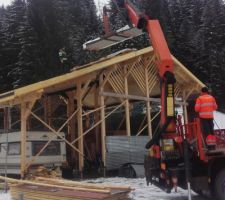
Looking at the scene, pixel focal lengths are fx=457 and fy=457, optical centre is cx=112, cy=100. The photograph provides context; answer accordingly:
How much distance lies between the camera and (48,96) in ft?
62.0

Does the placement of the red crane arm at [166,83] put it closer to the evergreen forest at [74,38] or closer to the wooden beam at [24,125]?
the wooden beam at [24,125]

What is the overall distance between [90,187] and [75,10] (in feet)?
145

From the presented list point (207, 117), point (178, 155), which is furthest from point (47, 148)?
point (207, 117)

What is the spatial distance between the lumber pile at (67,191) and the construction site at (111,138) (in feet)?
0.07

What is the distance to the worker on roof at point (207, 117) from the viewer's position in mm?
9247

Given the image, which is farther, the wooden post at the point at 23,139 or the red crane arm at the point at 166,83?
the wooden post at the point at 23,139

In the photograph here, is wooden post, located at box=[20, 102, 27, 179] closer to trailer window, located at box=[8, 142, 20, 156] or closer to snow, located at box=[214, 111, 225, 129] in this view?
trailer window, located at box=[8, 142, 20, 156]

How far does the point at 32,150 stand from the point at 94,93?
14.7 feet

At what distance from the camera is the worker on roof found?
9.25 metres

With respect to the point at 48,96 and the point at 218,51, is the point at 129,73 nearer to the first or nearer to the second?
the point at 48,96

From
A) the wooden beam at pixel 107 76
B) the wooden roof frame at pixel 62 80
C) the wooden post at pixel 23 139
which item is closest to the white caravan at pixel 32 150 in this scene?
the wooden post at pixel 23 139

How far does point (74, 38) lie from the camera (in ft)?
141

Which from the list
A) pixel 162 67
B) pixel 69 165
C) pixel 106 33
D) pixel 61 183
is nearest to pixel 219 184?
pixel 162 67

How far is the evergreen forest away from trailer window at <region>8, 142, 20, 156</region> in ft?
70.4
